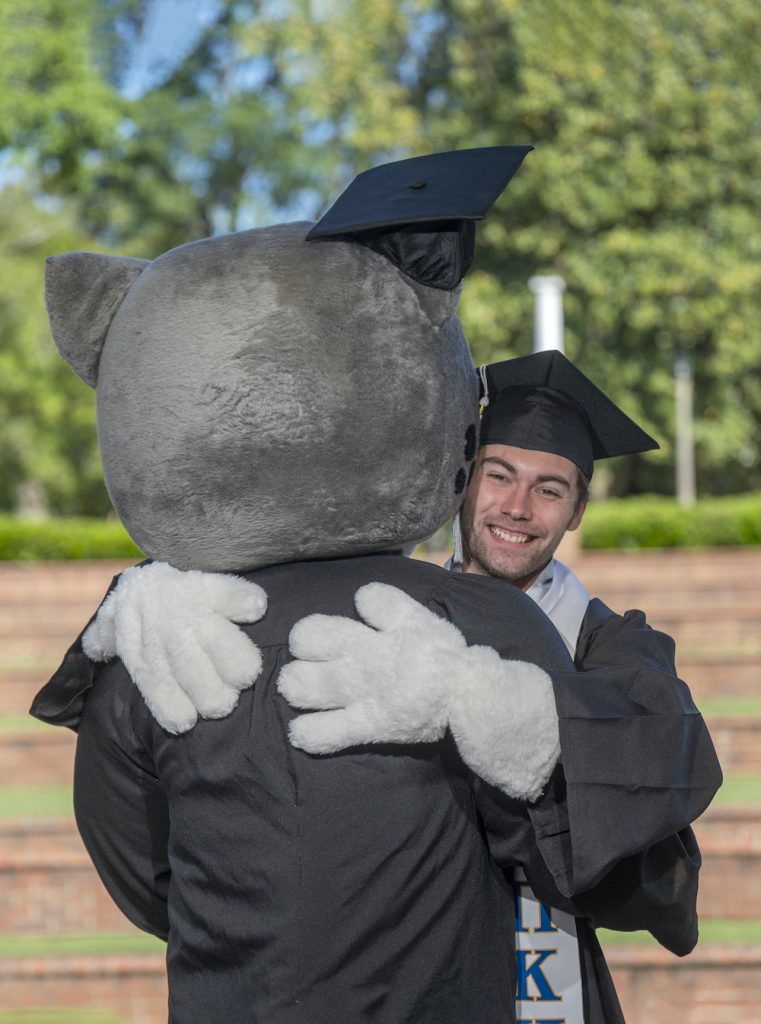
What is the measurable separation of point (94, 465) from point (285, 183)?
7.33 metres

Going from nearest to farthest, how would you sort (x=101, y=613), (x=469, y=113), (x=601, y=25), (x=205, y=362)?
(x=205, y=362), (x=101, y=613), (x=601, y=25), (x=469, y=113)

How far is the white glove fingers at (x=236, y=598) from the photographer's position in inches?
63.9

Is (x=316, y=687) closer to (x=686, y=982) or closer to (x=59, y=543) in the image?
(x=686, y=982)

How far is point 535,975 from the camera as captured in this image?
189cm

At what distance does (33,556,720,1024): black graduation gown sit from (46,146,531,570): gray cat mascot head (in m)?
0.10

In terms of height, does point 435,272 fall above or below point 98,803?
above

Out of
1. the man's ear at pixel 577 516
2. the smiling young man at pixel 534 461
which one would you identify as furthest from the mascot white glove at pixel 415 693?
the man's ear at pixel 577 516

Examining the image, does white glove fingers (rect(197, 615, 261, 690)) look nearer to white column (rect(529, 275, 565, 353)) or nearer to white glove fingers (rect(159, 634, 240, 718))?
white glove fingers (rect(159, 634, 240, 718))

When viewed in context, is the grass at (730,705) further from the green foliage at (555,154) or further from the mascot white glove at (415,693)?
the green foliage at (555,154)

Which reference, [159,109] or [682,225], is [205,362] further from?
[159,109]

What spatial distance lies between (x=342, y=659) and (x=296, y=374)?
1.15 ft

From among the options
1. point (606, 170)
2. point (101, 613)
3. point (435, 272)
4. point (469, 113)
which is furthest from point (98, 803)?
point (469, 113)

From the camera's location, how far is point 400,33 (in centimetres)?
2053

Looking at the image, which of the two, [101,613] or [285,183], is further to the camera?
[285,183]
